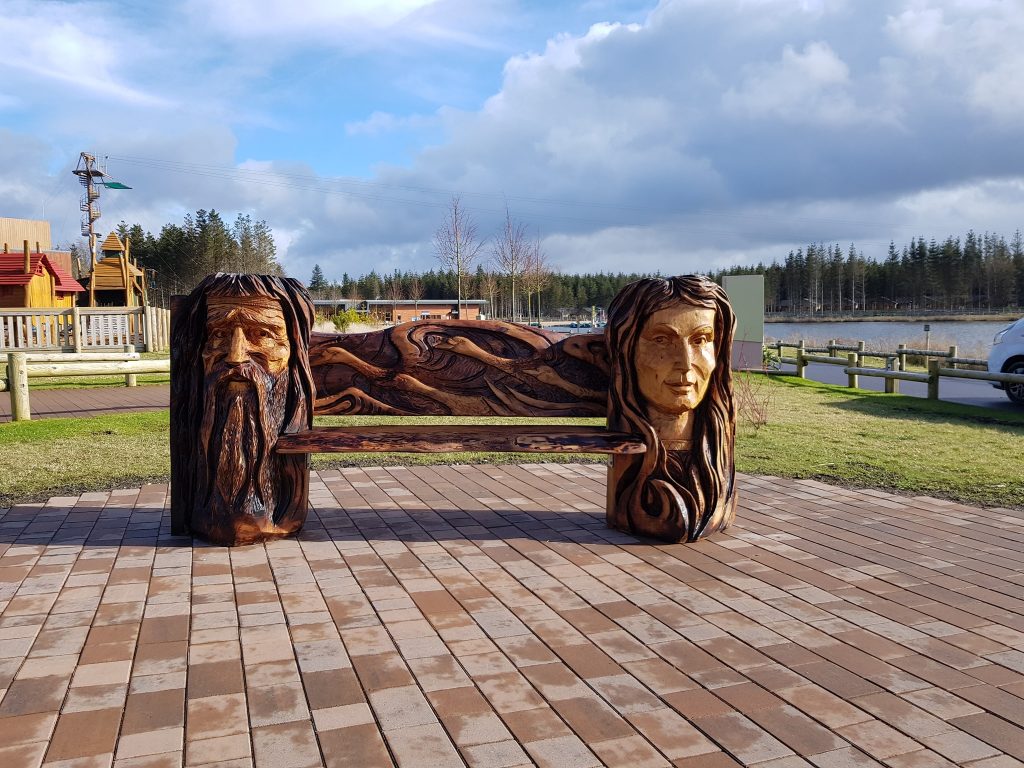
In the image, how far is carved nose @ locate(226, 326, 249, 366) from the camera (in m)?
4.25

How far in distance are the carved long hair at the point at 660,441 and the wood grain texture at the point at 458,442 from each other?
164 mm

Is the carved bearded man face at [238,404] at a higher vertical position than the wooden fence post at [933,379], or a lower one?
higher

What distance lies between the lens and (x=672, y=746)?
7.73 feet

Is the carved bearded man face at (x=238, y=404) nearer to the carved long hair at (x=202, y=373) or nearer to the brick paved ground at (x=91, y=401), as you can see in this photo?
the carved long hair at (x=202, y=373)

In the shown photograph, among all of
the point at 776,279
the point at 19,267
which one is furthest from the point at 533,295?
the point at 19,267

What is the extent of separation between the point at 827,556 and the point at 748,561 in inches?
18.5

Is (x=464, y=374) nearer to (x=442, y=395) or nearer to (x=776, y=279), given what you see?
(x=442, y=395)

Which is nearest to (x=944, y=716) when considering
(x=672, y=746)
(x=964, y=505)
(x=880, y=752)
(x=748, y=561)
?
(x=880, y=752)

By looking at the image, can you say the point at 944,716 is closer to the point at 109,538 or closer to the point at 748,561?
the point at 748,561

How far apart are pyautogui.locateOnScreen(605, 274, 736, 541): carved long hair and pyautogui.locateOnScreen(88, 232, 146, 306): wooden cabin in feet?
99.5

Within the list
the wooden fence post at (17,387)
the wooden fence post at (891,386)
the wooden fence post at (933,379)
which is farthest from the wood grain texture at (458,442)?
the wooden fence post at (891,386)

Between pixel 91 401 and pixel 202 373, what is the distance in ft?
29.4

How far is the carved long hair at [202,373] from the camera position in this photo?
437 cm

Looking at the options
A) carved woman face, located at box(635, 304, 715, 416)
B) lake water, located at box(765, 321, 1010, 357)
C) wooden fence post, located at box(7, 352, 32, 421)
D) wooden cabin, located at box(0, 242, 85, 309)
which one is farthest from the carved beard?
wooden cabin, located at box(0, 242, 85, 309)
